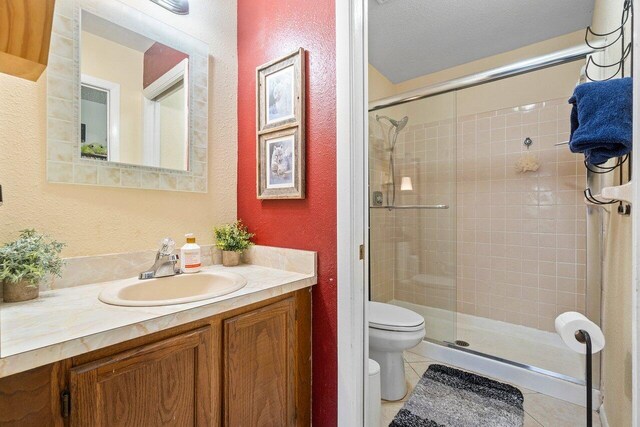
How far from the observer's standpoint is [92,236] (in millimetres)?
1125

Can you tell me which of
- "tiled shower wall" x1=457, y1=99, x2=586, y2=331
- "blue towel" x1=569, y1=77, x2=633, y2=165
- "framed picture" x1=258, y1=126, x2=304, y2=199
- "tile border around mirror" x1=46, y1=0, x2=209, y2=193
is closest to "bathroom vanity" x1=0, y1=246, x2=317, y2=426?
"framed picture" x1=258, y1=126, x2=304, y2=199

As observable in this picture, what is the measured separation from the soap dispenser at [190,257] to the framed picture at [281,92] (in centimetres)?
64

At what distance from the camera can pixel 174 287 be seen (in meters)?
1.21

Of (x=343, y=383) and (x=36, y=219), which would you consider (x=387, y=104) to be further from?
(x=36, y=219)

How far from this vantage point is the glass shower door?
252 cm

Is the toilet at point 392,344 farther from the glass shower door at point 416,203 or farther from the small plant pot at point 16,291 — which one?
the small plant pot at point 16,291

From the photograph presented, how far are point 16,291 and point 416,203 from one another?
8.37ft

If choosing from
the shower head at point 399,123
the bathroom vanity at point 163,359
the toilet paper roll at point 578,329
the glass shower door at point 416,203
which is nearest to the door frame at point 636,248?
the toilet paper roll at point 578,329

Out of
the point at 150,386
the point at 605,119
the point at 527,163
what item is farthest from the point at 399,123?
the point at 150,386

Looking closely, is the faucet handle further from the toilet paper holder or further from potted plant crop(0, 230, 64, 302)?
the toilet paper holder

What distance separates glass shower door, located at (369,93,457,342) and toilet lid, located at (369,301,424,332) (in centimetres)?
62

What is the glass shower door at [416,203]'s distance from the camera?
2523mm

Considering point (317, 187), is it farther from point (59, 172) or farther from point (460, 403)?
point (460, 403)

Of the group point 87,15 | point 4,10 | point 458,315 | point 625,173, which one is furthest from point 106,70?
point 458,315
